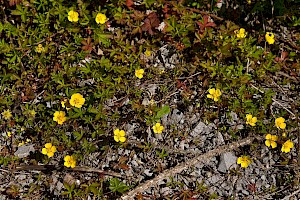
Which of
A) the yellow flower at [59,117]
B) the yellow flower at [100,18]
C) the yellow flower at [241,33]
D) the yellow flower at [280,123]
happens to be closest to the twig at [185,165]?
the yellow flower at [280,123]

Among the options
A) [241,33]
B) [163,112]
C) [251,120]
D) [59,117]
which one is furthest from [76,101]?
[241,33]

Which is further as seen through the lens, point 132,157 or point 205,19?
point 205,19

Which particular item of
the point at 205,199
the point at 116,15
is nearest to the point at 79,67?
the point at 116,15

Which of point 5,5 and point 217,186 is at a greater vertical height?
point 5,5

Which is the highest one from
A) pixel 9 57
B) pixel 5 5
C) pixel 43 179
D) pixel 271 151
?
pixel 5 5

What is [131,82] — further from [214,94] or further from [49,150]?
[49,150]

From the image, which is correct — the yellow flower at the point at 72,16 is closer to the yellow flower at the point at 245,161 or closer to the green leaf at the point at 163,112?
the green leaf at the point at 163,112

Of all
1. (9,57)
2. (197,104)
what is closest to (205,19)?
(197,104)

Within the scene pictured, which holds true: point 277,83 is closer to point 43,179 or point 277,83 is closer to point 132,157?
point 132,157
